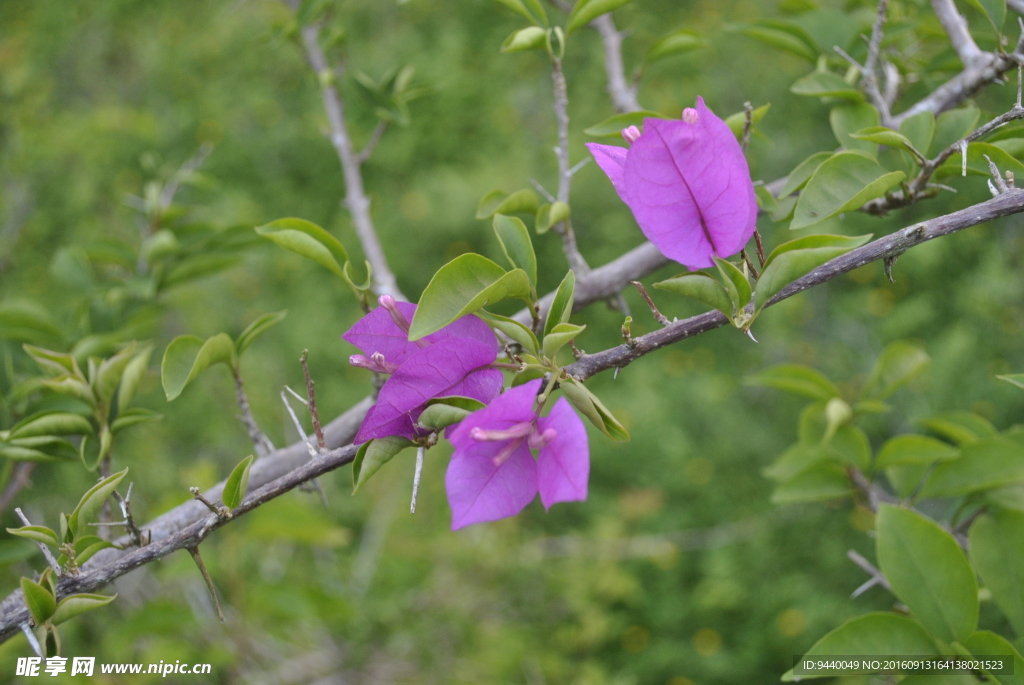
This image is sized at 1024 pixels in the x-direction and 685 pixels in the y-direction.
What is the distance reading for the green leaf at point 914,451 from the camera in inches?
35.8

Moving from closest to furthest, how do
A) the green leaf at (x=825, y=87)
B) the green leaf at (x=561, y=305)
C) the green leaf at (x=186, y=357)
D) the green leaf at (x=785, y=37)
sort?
the green leaf at (x=561, y=305) < the green leaf at (x=186, y=357) < the green leaf at (x=825, y=87) < the green leaf at (x=785, y=37)

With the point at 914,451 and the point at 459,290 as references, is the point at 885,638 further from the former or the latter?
the point at 459,290

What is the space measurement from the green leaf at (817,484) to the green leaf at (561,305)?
0.57m

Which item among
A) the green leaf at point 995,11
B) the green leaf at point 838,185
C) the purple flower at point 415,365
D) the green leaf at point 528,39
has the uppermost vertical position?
the green leaf at point 528,39

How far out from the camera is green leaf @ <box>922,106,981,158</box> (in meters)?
0.75

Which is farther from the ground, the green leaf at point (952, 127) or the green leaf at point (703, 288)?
the green leaf at point (952, 127)

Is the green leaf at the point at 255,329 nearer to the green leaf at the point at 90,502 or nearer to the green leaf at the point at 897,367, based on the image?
the green leaf at the point at 90,502

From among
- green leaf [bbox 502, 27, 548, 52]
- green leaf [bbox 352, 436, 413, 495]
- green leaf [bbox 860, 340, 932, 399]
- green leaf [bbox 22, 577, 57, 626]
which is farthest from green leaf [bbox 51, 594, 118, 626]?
green leaf [bbox 860, 340, 932, 399]

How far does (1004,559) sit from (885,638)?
8.1 inches

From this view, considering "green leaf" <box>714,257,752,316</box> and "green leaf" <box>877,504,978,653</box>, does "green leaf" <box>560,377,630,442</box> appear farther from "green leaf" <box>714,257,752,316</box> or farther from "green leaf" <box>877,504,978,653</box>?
"green leaf" <box>877,504,978,653</box>

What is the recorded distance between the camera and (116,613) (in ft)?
6.07

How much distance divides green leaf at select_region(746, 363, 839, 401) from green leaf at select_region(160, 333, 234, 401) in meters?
0.78

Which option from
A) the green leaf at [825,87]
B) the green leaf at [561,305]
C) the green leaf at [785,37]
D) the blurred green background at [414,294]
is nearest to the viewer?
the green leaf at [561,305]

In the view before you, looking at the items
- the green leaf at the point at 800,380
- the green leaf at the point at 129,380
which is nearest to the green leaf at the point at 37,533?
the green leaf at the point at 129,380
